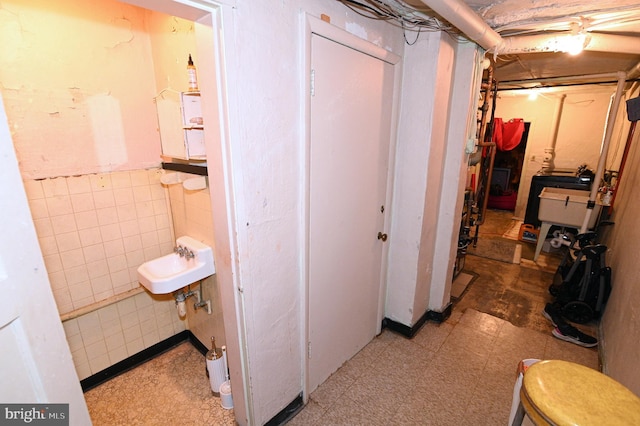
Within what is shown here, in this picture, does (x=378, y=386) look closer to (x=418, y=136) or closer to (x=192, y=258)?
(x=192, y=258)

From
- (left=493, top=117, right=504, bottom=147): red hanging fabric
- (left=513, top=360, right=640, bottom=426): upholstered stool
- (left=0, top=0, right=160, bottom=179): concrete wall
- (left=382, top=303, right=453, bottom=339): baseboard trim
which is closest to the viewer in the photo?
(left=513, top=360, right=640, bottom=426): upholstered stool

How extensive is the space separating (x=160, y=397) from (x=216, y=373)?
42cm

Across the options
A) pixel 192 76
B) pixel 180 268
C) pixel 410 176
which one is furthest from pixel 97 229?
pixel 410 176

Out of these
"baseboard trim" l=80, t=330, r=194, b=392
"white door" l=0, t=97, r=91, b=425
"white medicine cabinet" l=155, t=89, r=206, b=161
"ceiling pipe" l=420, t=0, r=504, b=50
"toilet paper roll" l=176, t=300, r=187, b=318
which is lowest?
"baseboard trim" l=80, t=330, r=194, b=392

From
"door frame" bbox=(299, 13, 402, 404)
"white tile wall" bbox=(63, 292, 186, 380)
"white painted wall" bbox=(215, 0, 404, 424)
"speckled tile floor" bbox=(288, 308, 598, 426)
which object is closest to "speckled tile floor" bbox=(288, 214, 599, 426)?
"speckled tile floor" bbox=(288, 308, 598, 426)

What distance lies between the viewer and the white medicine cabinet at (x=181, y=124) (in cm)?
155

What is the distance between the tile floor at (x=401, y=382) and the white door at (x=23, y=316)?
1.14m

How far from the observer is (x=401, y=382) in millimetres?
1969

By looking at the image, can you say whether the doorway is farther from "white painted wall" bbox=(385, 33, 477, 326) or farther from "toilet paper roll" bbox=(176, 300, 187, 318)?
"toilet paper roll" bbox=(176, 300, 187, 318)

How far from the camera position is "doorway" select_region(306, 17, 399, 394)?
4.92 ft

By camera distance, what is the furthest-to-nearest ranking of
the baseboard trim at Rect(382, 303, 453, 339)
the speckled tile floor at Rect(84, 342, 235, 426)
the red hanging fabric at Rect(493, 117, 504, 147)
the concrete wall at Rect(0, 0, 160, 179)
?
1. the red hanging fabric at Rect(493, 117, 504, 147)
2. the baseboard trim at Rect(382, 303, 453, 339)
3. the speckled tile floor at Rect(84, 342, 235, 426)
4. the concrete wall at Rect(0, 0, 160, 179)

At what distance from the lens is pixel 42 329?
82 cm

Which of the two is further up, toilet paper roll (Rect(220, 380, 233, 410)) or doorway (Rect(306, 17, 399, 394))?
doorway (Rect(306, 17, 399, 394))

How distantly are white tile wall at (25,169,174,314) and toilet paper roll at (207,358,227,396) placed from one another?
0.80 metres
